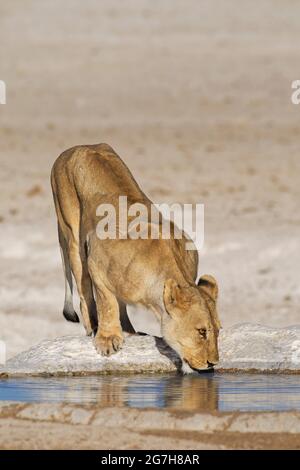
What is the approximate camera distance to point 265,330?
8930mm

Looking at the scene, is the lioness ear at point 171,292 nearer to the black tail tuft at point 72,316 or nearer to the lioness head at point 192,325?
the lioness head at point 192,325

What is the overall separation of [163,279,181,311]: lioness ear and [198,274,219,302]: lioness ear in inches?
7.2

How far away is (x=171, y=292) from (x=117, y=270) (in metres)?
0.64

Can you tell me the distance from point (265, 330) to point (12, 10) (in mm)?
22842

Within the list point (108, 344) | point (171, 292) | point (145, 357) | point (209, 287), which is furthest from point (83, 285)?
point (171, 292)

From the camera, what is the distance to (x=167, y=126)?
2242 cm

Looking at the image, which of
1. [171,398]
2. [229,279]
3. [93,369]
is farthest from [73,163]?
[229,279]

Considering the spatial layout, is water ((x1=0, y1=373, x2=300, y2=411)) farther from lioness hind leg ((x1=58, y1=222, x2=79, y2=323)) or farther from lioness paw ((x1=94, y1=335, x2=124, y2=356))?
lioness hind leg ((x1=58, y1=222, x2=79, y2=323))

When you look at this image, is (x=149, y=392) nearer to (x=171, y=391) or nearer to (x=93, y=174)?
(x=171, y=391)

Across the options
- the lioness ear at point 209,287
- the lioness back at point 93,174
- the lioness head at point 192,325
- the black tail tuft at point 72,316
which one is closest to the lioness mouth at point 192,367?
the lioness head at point 192,325

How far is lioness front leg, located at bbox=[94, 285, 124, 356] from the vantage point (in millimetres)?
8766

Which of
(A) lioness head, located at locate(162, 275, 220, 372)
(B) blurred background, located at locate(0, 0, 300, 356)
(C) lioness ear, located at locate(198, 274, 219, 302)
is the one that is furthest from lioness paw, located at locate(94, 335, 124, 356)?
(B) blurred background, located at locate(0, 0, 300, 356)

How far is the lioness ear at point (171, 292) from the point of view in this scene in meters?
8.10

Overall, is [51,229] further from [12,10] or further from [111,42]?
[12,10]
